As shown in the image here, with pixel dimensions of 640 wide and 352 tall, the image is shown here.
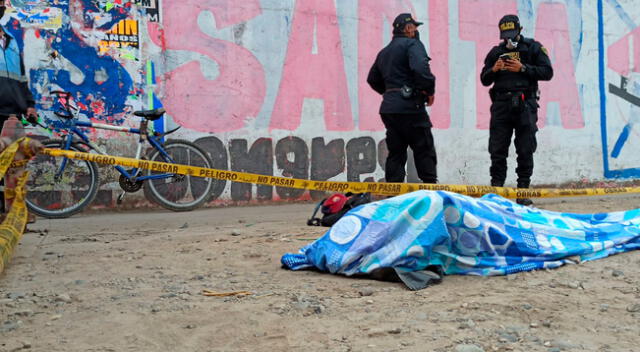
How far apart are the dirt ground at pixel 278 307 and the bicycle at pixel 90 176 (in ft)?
8.43

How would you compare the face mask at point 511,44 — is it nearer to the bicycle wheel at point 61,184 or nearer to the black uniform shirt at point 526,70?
the black uniform shirt at point 526,70

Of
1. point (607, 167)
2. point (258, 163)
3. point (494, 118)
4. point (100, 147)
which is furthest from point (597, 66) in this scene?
point (100, 147)

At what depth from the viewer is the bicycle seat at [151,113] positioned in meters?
7.21

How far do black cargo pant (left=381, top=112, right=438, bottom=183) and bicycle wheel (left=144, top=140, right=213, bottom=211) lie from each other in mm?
2300

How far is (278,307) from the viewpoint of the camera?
2992mm

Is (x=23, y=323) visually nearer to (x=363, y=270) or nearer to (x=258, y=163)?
(x=363, y=270)

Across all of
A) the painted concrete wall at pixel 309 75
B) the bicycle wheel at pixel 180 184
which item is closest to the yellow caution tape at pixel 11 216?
the bicycle wheel at pixel 180 184

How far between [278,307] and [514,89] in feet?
13.5

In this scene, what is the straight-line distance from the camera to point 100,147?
7.43 meters

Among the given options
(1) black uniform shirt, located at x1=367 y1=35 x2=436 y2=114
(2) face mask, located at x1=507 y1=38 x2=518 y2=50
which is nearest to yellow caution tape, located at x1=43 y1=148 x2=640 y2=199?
(1) black uniform shirt, located at x1=367 y1=35 x2=436 y2=114

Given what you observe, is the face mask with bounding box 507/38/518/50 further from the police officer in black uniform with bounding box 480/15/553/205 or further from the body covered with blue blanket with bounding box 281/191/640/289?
the body covered with blue blanket with bounding box 281/191/640/289

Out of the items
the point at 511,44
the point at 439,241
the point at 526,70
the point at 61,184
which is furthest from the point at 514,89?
the point at 61,184

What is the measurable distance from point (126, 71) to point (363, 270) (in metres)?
5.13

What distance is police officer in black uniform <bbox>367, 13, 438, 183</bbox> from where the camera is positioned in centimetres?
593
